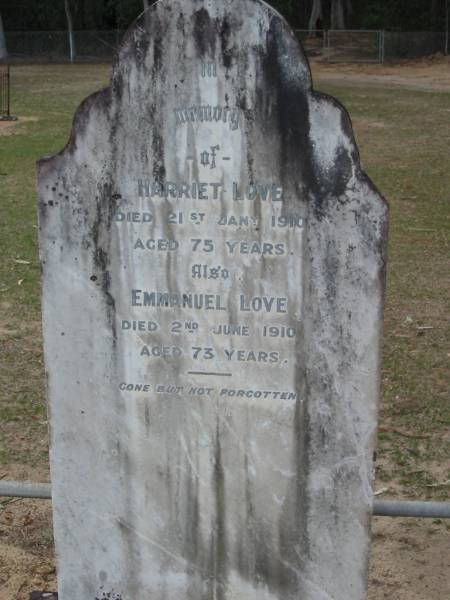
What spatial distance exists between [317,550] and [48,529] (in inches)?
72.5

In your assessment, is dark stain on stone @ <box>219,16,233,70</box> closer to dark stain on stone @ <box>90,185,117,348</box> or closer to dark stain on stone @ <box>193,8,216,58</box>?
dark stain on stone @ <box>193,8,216,58</box>

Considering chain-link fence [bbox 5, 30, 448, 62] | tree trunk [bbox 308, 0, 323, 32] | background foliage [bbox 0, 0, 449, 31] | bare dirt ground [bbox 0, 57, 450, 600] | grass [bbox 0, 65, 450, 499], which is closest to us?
bare dirt ground [bbox 0, 57, 450, 600]

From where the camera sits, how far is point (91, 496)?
3.40 meters

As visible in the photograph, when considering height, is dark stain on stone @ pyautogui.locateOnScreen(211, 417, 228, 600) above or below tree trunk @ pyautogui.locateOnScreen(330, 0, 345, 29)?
below

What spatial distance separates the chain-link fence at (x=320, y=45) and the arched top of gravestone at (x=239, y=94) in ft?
111

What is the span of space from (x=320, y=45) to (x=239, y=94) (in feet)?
A: 137

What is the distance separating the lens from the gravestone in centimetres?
293

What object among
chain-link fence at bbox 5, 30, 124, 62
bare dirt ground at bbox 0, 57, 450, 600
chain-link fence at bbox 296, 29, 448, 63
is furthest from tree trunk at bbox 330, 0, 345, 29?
bare dirt ground at bbox 0, 57, 450, 600

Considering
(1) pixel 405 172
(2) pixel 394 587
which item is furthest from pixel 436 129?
(2) pixel 394 587

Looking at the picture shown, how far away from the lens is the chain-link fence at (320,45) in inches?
1539

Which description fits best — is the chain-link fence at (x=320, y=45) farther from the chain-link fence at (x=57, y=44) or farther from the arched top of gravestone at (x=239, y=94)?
the arched top of gravestone at (x=239, y=94)

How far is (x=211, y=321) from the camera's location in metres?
3.13

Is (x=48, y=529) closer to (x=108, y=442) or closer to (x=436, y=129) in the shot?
(x=108, y=442)

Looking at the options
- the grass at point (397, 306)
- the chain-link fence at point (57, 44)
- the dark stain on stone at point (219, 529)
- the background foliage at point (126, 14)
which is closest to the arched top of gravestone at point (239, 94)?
the dark stain on stone at point (219, 529)
